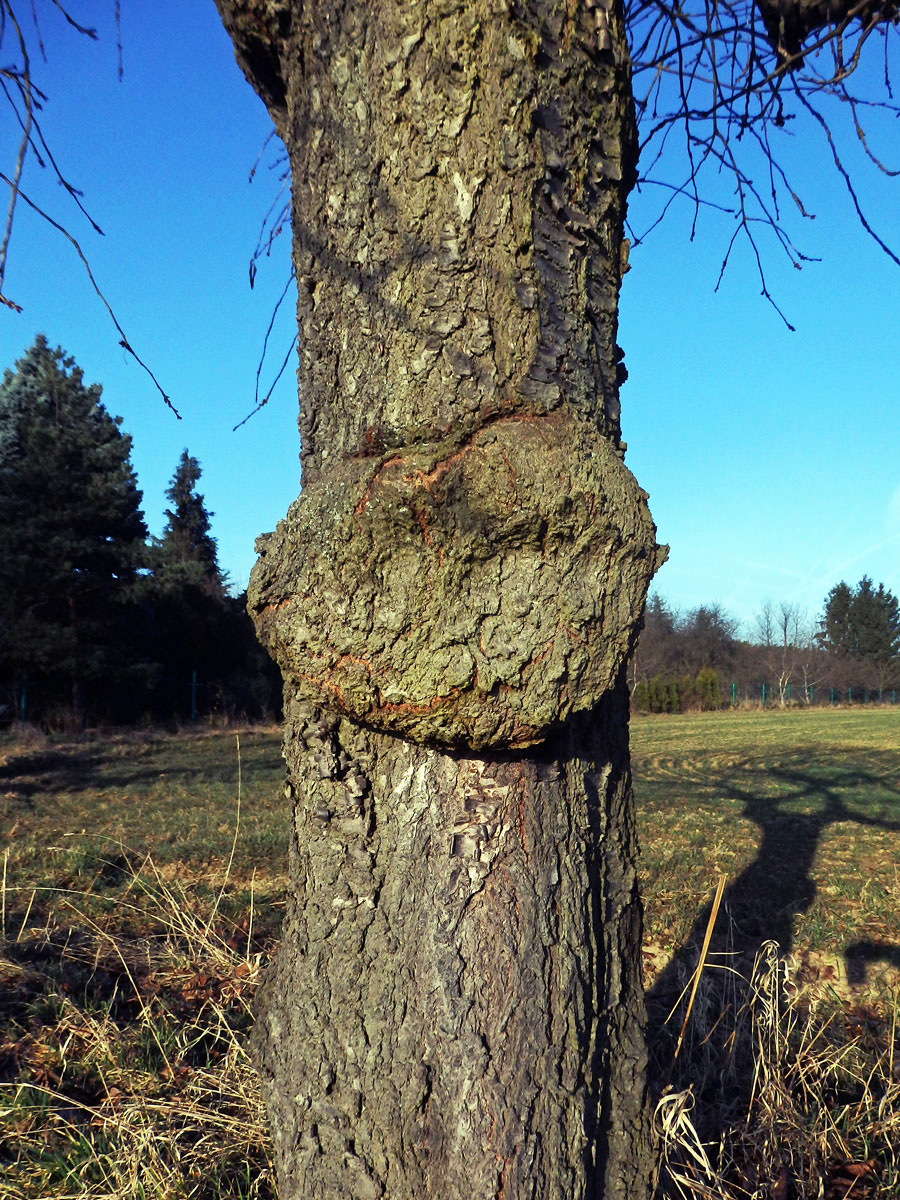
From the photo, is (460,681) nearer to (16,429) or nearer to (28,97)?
(28,97)

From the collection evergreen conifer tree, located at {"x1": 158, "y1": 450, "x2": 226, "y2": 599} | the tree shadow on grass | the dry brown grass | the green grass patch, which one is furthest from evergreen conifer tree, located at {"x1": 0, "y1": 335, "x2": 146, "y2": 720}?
the dry brown grass

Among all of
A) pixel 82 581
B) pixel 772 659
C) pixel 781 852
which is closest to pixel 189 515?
pixel 82 581

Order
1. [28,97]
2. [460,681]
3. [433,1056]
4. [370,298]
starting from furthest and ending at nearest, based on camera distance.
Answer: [28,97] → [370,298] → [433,1056] → [460,681]

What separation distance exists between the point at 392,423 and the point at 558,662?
60 centimetres

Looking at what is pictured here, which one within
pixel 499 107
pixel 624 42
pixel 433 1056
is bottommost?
pixel 433 1056

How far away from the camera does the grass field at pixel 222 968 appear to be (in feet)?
6.52

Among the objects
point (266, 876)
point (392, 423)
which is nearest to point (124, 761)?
point (266, 876)

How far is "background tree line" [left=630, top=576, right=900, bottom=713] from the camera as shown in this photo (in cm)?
4350

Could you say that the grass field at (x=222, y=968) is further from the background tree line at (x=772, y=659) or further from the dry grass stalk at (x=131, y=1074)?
the background tree line at (x=772, y=659)

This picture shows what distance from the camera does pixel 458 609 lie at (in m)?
1.42

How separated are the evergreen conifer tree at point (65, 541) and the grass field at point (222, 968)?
9329mm

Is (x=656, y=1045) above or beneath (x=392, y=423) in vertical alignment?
beneath

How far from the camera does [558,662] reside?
1.40 metres

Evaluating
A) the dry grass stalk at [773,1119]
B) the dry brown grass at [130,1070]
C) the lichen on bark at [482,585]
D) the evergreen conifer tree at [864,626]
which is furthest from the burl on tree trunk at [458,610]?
the evergreen conifer tree at [864,626]
